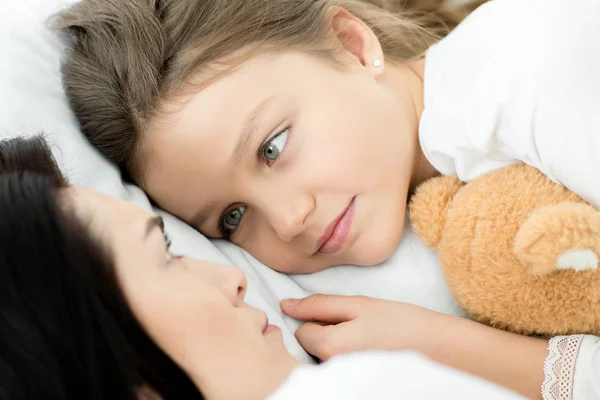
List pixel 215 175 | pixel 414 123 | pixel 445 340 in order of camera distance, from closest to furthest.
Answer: pixel 445 340, pixel 215 175, pixel 414 123

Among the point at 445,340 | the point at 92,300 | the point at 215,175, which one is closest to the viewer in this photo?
the point at 92,300

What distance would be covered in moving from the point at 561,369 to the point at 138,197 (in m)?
0.69

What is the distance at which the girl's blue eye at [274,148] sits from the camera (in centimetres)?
100

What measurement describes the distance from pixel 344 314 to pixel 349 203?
18 cm

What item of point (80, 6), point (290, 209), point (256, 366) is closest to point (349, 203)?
point (290, 209)

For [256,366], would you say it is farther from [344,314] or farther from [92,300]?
[344,314]

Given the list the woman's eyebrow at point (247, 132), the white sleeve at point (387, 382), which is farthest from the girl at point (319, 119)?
the white sleeve at point (387, 382)

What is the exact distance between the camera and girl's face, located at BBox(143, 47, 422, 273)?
97 cm

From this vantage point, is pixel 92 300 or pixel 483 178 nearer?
pixel 92 300

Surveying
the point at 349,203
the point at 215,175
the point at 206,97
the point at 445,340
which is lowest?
the point at 445,340

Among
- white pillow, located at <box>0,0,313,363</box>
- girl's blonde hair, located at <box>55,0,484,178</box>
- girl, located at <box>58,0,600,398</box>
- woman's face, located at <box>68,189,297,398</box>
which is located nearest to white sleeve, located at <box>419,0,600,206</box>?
girl, located at <box>58,0,600,398</box>

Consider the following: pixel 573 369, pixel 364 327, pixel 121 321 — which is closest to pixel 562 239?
pixel 573 369

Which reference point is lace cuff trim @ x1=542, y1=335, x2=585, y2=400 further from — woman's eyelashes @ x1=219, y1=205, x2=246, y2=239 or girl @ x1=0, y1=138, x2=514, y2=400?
woman's eyelashes @ x1=219, y1=205, x2=246, y2=239

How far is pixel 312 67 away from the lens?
1.04 meters
